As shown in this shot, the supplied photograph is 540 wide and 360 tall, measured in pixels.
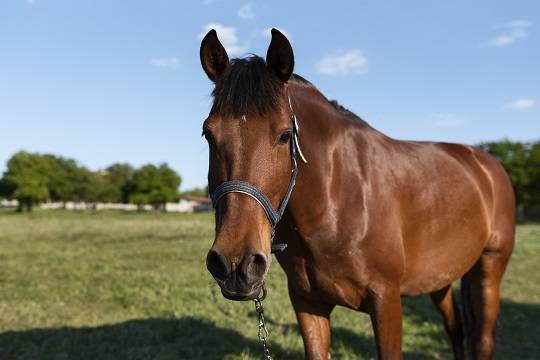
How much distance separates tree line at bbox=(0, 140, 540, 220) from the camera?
52344mm

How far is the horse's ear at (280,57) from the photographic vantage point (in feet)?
6.91

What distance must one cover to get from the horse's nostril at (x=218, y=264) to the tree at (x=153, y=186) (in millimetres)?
73971

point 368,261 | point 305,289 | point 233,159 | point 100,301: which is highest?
point 233,159

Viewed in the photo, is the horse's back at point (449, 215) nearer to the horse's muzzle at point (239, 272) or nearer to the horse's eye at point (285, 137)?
the horse's eye at point (285, 137)

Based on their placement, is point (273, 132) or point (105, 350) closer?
point (273, 132)

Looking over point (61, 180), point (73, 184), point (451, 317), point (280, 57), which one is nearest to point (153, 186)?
point (73, 184)

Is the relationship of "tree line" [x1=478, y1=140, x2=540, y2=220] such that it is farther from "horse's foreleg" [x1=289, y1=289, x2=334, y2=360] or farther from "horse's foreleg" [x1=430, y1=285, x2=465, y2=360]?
"horse's foreleg" [x1=289, y1=289, x2=334, y2=360]

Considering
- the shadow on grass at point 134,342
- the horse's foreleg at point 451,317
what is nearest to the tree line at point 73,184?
the shadow on grass at point 134,342

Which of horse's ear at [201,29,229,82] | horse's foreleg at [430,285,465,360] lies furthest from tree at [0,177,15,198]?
horse's ear at [201,29,229,82]

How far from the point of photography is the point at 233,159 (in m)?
1.95

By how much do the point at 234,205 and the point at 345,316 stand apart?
509 cm

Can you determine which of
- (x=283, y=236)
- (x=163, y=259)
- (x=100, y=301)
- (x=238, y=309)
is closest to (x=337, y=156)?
(x=283, y=236)

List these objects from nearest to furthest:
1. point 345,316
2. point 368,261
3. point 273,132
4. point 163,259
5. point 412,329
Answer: point 273,132
point 368,261
point 412,329
point 345,316
point 163,259

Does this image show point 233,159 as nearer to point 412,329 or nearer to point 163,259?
point 412,329
